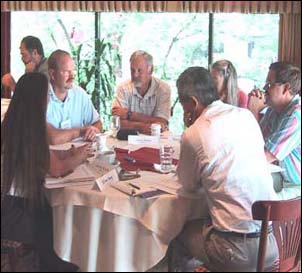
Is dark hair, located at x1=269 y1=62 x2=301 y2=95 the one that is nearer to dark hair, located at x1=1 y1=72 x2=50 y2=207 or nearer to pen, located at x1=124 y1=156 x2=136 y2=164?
pen, located at x1=124 y1=156 x2=136 y2=164

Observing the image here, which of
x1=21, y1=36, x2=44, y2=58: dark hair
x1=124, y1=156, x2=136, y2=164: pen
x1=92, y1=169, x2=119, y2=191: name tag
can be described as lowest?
x1=92, y1=169, x2=119, y2=191: name tag

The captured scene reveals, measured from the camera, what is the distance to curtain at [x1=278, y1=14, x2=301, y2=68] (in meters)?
1.18

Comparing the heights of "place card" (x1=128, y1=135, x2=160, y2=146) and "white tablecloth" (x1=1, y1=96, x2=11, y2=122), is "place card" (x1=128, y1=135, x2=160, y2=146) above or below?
below

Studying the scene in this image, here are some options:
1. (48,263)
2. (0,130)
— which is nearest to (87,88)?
(0,130)

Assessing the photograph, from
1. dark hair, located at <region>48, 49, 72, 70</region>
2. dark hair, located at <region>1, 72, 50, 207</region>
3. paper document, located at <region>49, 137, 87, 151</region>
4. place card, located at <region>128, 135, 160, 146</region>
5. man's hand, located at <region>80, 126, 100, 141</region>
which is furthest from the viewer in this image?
place card, located at <region>128, 135, 160, 146</region>

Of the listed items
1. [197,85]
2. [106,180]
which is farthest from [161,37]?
[106,180]

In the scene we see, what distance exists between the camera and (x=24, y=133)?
113 centimetres

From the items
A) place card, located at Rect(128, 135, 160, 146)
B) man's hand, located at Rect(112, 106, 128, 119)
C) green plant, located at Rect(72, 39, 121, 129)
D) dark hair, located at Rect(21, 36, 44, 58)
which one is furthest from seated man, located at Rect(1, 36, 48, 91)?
place card, located at Rect(128, 135, 160, 146)

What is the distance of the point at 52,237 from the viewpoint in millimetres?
1261

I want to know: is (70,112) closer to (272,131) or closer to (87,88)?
(87,88)

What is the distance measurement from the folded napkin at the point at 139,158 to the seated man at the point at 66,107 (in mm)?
112

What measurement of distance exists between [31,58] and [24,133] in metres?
Result: 0.18

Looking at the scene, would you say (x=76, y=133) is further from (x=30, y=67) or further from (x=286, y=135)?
(x=286, y=135)

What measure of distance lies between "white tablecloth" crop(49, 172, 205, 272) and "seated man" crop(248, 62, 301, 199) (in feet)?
1.61
